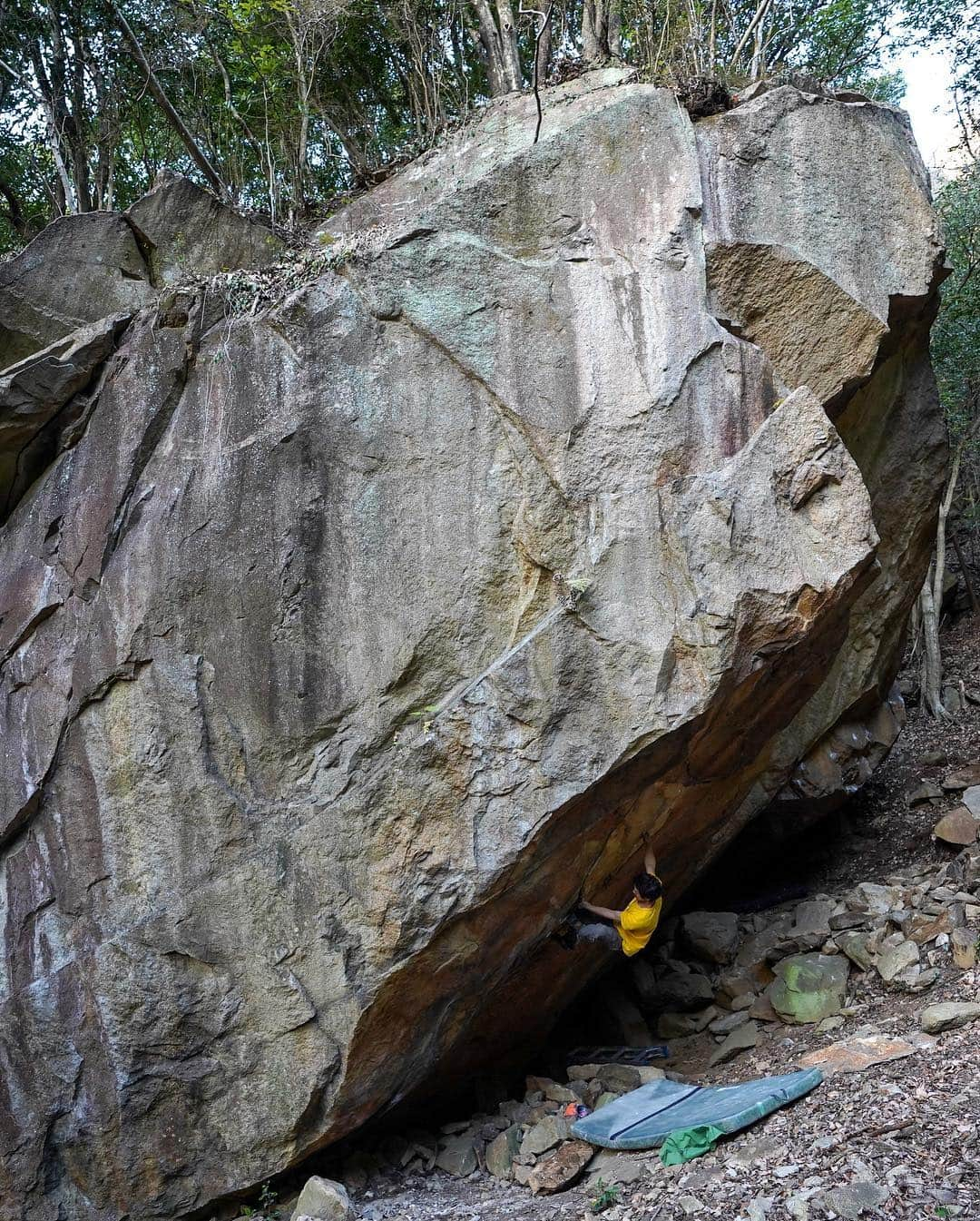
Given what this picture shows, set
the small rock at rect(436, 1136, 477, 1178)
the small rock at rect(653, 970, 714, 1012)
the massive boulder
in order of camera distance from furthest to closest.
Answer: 1. the small rock at rect(653, 970, 714, 1012)
2. the small rock at rect(436, 1136, 477, 1178)
3. the massive boulder

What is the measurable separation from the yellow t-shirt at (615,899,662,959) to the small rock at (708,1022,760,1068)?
1.00 metres

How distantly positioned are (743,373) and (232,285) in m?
3.16

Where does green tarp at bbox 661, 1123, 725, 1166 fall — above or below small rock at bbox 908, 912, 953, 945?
above

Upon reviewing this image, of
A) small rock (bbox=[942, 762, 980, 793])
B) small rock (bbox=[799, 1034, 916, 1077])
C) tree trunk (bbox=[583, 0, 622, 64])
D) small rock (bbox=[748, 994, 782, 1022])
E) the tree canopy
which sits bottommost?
small rock (bbox=[748, 994, 782, 1022])

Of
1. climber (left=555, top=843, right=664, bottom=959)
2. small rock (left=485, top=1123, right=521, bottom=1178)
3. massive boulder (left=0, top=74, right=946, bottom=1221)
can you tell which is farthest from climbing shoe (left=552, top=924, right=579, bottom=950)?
small rock (left=485, top=1123, right=521, bottom=1178)

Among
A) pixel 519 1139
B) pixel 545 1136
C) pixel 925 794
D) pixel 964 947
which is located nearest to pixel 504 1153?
pixel 519 1139

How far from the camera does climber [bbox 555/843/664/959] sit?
6070 millimetres

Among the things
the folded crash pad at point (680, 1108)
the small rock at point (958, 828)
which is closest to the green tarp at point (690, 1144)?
the folded crash pad at point (680, 1108)

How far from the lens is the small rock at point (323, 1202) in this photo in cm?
512

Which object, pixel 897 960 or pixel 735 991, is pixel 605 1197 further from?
pixel 735 991

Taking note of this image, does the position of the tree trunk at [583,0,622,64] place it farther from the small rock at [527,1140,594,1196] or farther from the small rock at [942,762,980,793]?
the small rock at [527,1140,594,1196]

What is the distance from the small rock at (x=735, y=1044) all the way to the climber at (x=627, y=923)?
0.99m

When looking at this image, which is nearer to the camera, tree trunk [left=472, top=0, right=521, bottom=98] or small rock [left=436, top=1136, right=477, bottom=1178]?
small rock [left=436, top=1136, right=477, bottom=1178]

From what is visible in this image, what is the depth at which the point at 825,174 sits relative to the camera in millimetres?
5914
